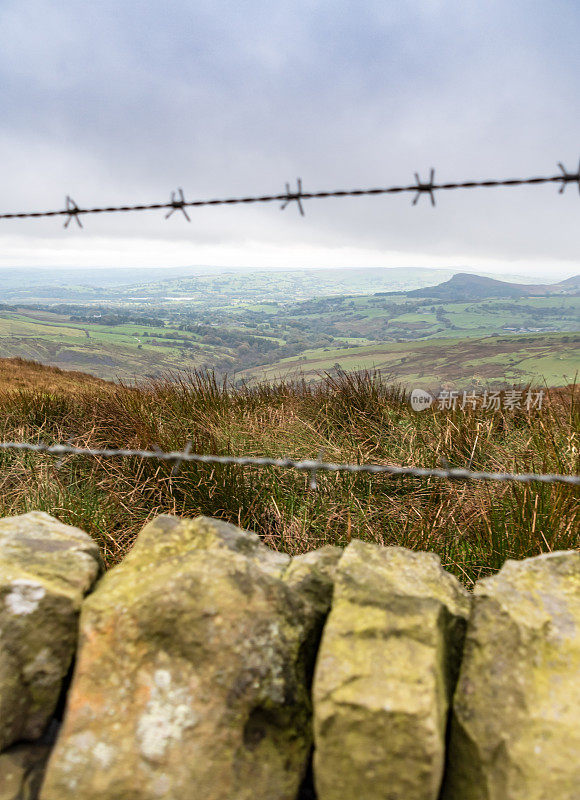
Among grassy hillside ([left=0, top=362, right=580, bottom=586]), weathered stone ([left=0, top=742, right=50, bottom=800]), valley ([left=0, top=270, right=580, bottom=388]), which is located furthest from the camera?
valley ([left=0, top=270, right=580, bottom=388])

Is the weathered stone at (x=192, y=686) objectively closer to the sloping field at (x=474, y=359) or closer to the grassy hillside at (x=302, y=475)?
the grassy hillside at (x=302, y=475)

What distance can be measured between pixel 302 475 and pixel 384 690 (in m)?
2.26

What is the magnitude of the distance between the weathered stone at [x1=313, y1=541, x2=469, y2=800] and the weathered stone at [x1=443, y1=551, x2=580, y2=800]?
0.21ft

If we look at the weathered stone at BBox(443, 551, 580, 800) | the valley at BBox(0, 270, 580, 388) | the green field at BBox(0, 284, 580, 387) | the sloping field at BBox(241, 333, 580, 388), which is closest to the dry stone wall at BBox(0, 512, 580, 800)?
the weathered stone at BBox(443, 551, 580, 800)

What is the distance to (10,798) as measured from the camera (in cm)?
124

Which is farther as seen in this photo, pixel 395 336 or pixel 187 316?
pixel 187 316

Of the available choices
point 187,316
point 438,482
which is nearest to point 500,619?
point 438,482

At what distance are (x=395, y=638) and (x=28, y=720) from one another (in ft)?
3.45

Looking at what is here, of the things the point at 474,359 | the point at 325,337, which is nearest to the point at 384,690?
the point at 474,359

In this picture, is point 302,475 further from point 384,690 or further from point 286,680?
point 384,690

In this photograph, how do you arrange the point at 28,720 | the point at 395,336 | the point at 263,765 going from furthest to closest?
1. the point at 395,336
2. the point at 28,720
3. the point at 263,765

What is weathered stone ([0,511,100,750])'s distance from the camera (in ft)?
4.28

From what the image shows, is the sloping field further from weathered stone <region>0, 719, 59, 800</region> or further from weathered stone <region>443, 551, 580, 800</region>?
weathered stone <region>0, 719, 59, 800</region>

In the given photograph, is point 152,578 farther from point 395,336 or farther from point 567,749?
point 395,336
